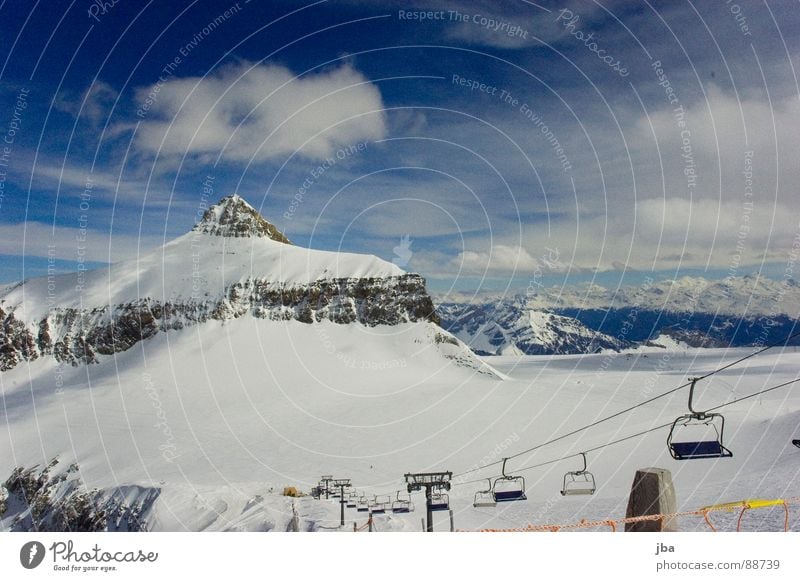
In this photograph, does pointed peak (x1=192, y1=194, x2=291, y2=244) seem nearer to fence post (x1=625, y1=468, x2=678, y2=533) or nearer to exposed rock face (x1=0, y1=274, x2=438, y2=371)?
exposed rock face (x1=0, y1=274, x2=438, y2=371)

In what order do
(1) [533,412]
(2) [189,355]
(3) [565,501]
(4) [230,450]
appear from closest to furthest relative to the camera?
(3) [565,501], (4) [230,450], (1) [533,412], (2) [189,355]

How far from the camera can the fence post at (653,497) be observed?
283 inches

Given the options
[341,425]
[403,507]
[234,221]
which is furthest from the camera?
[234,221]

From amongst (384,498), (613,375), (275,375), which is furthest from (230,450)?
(613,375)

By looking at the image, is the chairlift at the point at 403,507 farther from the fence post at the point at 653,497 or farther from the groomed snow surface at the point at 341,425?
the fence post at the point at 653,497

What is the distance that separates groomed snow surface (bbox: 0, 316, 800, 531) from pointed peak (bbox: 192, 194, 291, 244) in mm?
37717

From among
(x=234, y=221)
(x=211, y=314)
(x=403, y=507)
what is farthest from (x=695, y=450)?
(x=234, y=221)

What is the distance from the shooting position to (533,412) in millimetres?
71250

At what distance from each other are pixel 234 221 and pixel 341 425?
97304mm

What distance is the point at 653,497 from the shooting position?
7.24 m

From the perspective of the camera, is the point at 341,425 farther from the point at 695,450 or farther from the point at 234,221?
the point at 234,221

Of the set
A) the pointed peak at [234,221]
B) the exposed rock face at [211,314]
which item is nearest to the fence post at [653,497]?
the exposed rock face at [211,314]

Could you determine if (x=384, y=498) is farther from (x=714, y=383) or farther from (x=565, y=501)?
(x=714, y=383)

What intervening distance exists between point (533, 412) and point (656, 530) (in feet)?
219
